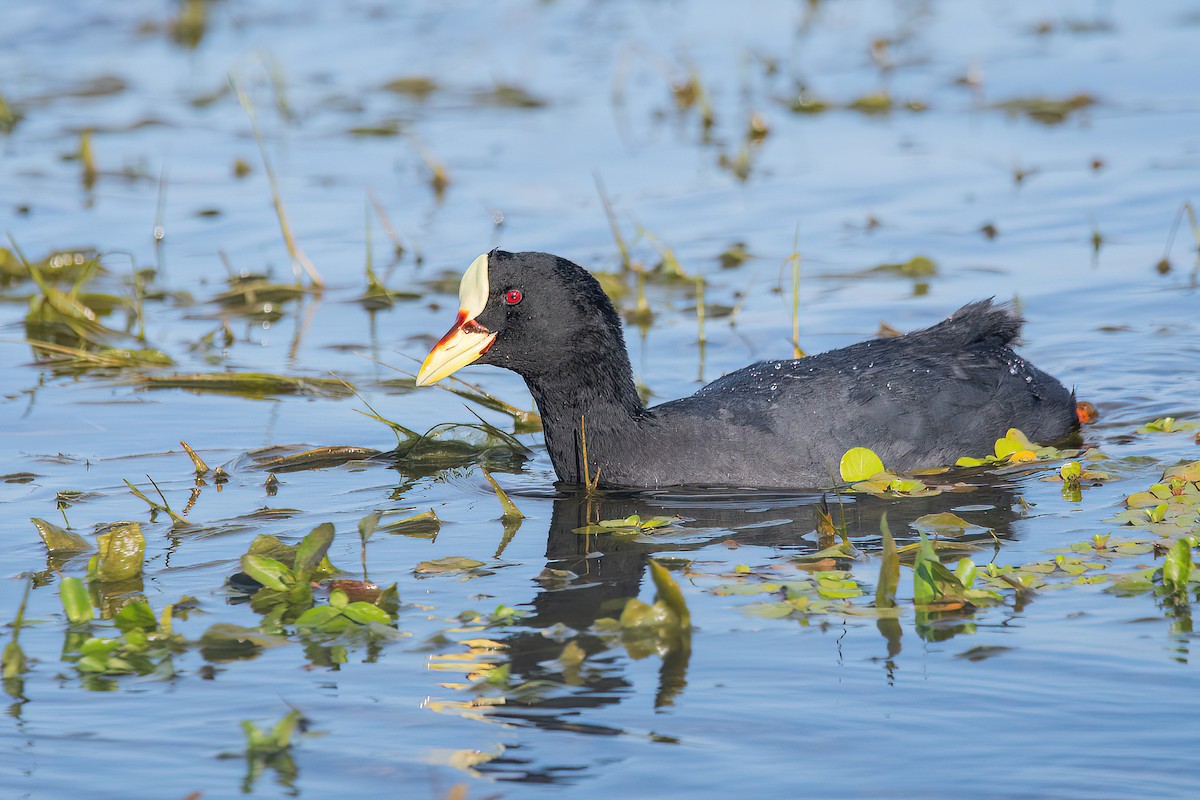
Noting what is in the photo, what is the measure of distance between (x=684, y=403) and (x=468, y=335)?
84 centimetres

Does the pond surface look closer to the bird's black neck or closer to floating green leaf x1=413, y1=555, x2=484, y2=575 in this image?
floating green leaf x1=413, y1=555, x2=484, y2=575

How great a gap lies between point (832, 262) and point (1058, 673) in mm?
5320

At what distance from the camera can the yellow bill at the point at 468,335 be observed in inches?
223

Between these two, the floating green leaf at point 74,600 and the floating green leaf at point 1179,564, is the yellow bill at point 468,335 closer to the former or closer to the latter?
the floating green leaf at point 74,600

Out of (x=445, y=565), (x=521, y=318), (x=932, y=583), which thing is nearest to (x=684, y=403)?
(x=521, y=318)

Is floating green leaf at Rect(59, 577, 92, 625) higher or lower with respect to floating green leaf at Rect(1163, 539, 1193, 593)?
lower

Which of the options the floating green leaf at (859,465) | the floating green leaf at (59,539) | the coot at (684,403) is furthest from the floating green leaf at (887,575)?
the floating green leaf at (59,539)

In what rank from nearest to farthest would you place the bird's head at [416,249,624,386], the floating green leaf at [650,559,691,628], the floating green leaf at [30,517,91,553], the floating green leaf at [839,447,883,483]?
the floating green leaf at [650,559,691,628] → the floating green leaf at [30,517,91,553] → the floating green leaf at [839,447,883,483] → the bird's head at [416,249,624,386]

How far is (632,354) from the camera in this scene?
7.75 m

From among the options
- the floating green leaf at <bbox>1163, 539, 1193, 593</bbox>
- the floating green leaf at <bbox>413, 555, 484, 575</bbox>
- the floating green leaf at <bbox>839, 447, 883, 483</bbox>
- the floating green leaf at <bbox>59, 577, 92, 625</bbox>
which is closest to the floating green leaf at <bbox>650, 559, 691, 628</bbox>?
the floating green leaf at <bbox>413, 555, 484, 575</bbox>

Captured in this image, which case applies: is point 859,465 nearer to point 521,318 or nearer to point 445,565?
point 521,318

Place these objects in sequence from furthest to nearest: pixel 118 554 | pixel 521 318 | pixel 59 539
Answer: pixel 521 318
pixel 59 539
pixel 118 554

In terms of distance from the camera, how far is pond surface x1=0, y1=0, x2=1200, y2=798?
3.67m

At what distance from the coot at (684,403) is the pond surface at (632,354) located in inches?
5.8
